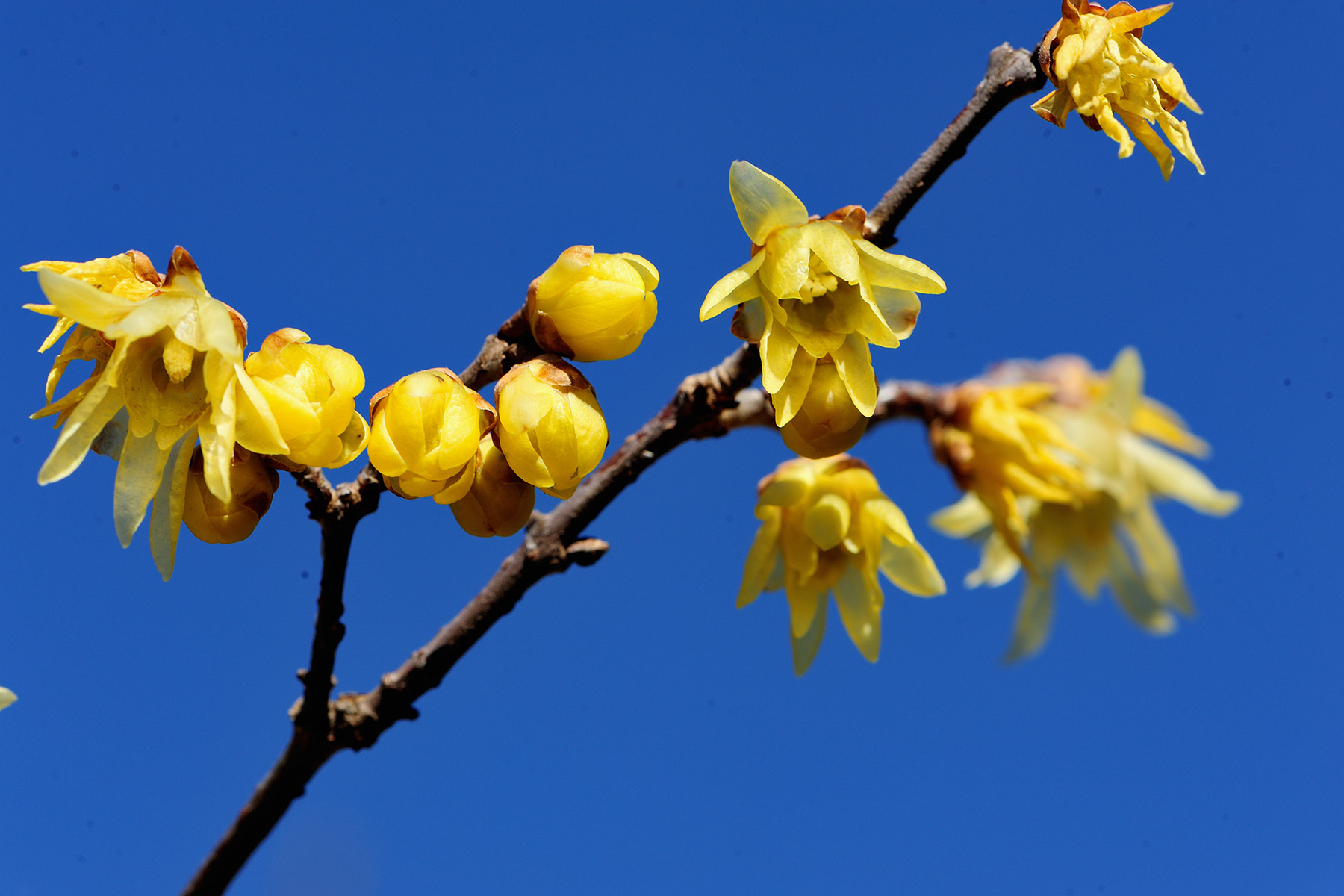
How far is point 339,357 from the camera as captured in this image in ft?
4.03

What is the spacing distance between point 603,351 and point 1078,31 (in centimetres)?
86

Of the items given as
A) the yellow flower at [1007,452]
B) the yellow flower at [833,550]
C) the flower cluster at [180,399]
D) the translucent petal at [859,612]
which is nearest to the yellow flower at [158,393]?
the flower cluster at [180,399]

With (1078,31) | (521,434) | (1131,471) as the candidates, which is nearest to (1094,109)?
(1078,31)

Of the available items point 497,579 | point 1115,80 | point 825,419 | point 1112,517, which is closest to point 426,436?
point 825,419

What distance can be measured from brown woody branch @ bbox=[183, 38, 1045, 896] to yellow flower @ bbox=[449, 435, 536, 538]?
308mm

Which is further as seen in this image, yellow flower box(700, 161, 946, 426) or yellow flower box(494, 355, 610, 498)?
yellow flower box(700, 161, 946, 426)

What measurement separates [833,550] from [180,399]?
3.69 feet

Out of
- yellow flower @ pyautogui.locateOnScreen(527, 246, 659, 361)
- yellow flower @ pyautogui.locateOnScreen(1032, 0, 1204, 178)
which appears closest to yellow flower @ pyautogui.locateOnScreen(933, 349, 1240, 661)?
yellow flower @ pyautogui.locateOnScreen(1032, 0, 1204, 178)

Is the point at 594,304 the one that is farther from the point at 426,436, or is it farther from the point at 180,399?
the point at 180,399

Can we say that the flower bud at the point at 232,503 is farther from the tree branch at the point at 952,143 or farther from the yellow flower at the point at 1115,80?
the yellow flower at the point at 1115,80

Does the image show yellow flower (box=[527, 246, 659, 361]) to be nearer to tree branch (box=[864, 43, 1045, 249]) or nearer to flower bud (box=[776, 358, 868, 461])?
flower bud (box=[776, 358, 868, 461])

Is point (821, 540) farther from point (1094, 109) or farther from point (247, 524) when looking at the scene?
point (247, 524)

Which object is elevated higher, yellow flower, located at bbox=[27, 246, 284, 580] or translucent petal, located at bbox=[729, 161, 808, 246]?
translucent petal, located at bbox=[729, 161, 808, 246]

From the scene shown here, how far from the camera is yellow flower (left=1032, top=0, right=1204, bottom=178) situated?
1.41 metres
